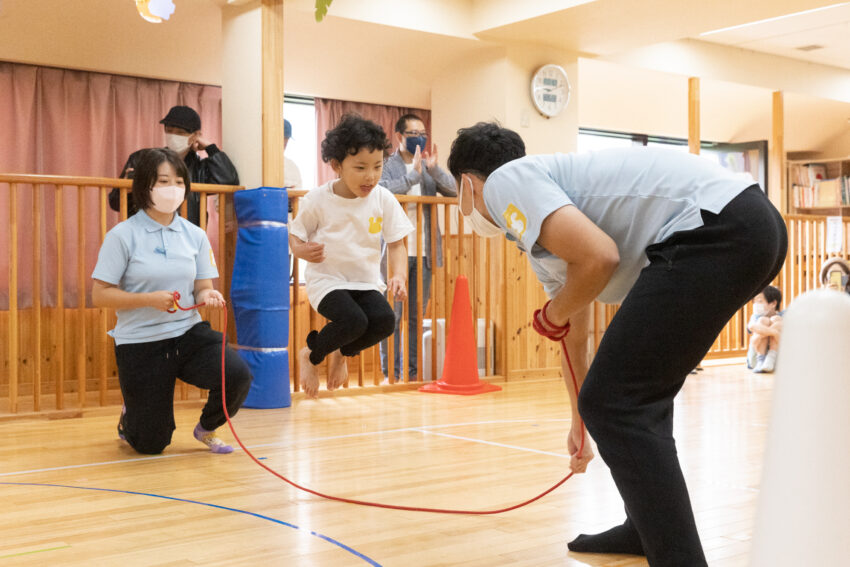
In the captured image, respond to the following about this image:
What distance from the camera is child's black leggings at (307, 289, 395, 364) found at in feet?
12.0

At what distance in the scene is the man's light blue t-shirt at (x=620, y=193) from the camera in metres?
1.62

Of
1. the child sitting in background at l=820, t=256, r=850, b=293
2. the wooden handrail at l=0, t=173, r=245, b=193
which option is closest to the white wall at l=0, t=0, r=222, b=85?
the wooden handrail at l=0, t=173, r=245, b=193

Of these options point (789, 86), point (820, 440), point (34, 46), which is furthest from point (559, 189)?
point (789, 86)

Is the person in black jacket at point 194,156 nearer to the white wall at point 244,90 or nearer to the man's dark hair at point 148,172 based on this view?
the white wall at point 244,90

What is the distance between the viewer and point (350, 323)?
11.9 feet

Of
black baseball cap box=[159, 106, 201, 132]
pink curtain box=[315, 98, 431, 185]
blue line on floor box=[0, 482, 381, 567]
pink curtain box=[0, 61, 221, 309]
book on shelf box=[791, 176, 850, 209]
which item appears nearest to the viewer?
blue line on floor box=[0, 482, 381, 567]

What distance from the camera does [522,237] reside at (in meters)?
1.67

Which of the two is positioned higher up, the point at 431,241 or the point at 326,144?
the point at 326,144

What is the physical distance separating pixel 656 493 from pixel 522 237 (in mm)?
507

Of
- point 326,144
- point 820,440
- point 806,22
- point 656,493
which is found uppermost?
point 806,22

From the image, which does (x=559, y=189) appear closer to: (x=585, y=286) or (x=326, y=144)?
(x=585, y=286)

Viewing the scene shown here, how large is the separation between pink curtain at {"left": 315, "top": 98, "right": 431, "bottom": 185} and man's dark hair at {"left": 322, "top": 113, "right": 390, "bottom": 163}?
3.33 meters

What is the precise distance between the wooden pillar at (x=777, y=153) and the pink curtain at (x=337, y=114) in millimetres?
3245

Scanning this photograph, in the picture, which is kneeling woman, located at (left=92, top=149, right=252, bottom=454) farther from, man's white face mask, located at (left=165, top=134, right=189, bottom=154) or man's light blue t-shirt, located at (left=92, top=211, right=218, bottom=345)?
man's white face mask, located at (left=165, top=134, right=189, bottom=154)
